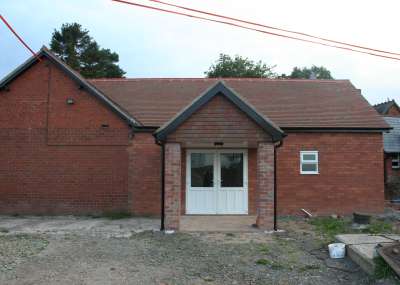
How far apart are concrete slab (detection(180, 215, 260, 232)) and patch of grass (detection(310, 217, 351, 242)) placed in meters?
1.87

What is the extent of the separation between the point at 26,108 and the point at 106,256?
28.2 feet

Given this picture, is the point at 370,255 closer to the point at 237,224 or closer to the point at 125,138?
the point at 237,224

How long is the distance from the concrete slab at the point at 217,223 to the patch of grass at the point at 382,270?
15.4 feet

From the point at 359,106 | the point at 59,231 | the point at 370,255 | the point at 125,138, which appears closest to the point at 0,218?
the point at 59,231

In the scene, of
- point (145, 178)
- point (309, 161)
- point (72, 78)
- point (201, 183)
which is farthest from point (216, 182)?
point (72, 78)

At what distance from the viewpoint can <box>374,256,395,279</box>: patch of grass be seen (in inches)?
266

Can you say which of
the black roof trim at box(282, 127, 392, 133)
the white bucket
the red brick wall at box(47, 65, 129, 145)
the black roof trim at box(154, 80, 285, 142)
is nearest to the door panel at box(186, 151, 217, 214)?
the red brick wall at box(47, 65, 129, 145)

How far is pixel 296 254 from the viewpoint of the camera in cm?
877

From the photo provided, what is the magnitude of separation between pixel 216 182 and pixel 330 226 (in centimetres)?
426

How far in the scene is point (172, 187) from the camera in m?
11.4

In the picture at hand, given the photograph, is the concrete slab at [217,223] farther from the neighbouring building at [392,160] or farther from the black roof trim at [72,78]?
the neighbouring building at [392,160]

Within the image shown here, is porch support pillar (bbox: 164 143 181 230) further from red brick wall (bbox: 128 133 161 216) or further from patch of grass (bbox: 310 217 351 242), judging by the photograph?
patch of grass (bbox: 310 217 351 242)

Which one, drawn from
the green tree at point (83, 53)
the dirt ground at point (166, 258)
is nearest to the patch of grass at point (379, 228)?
the dirt ground at point (166, 258)

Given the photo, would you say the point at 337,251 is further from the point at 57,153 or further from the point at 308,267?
the point at 57,153
